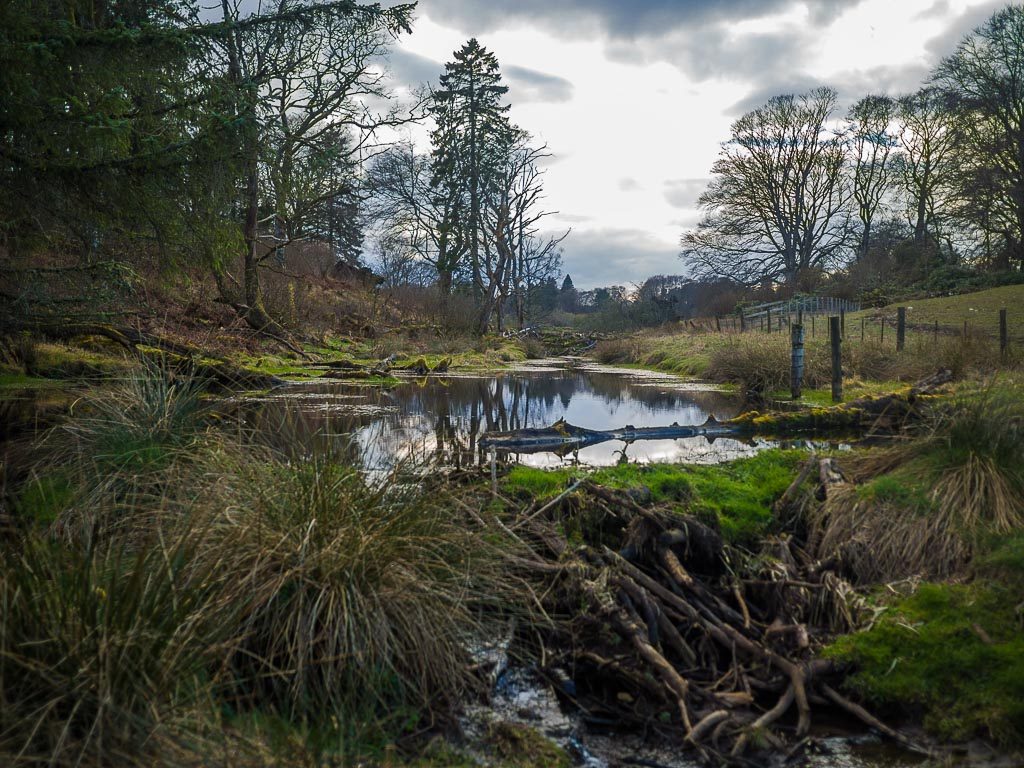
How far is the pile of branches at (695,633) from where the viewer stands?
110 inches

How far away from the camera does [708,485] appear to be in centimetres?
537

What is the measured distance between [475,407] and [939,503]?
28.6ft

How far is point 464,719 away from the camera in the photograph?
2.66 metres

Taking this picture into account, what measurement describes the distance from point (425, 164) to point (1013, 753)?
33140 millimetres

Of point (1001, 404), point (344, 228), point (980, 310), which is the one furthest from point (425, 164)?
point (1001, 404)

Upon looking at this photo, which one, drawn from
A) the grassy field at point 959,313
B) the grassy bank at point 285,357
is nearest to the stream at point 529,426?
the grassy bank at point 285,357

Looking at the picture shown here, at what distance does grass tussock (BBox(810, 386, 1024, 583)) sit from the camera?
392 centimetres

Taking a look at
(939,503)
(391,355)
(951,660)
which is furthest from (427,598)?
(391,355)

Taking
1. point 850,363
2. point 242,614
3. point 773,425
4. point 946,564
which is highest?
point 850,363

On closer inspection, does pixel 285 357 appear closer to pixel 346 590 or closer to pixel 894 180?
pixel 346 590

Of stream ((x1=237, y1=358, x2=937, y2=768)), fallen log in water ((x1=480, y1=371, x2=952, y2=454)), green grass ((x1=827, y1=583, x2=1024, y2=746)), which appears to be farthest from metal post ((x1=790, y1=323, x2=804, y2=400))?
green grass ((x1=827, y1=583, x2=1024, y2=746))

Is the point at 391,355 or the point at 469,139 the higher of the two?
the point at 469,139

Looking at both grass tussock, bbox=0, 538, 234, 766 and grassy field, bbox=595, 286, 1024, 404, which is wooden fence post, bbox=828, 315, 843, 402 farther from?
grass tussock, bbox=0, 538, 234, 766

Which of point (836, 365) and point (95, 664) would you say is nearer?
point (95, 664)
